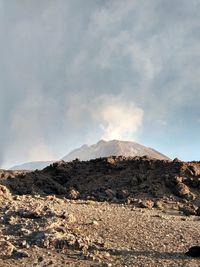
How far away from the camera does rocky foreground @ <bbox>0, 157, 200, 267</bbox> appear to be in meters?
12.9

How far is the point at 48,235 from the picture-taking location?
45.7 feet

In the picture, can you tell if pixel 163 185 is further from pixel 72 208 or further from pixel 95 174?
pixel 72 208

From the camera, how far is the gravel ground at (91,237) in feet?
41.8

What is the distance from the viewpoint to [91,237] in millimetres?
14695

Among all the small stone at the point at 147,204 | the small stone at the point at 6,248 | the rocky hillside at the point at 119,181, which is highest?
the rocky hillside at the point at 119,181

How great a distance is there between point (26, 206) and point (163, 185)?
12.5 meters

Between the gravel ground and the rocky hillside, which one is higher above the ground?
the rocky hillside

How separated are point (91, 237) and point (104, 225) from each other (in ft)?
5.54

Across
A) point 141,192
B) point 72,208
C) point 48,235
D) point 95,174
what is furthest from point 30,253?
point 95,174

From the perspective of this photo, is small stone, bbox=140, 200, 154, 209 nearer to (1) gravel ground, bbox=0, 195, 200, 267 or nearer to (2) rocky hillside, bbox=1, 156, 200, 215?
(2) rocky hillside, bbox=1, 156, 200, 215

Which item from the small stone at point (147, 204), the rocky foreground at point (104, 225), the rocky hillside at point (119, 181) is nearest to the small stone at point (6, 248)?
the rocky foreground at point (104, 225)

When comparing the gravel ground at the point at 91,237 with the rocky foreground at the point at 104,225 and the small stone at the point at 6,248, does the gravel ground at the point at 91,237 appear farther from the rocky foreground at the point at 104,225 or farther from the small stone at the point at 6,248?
the small stone at the point at 6,248

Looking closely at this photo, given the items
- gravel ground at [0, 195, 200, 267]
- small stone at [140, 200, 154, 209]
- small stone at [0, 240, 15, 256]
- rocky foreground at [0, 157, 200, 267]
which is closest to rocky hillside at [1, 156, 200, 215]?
rocky foreground at [0, 157, 200, 267]

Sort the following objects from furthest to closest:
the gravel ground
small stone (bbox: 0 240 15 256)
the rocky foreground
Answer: the rocky foreground < small stone (bbox: 0 240 15 256) < the gravel ground
